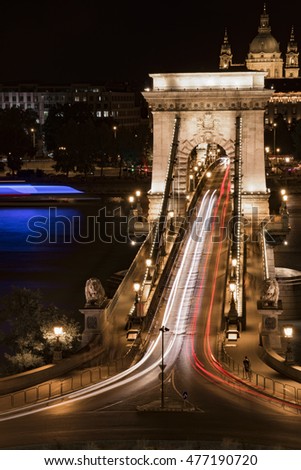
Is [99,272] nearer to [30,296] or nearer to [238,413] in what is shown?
[30,296]

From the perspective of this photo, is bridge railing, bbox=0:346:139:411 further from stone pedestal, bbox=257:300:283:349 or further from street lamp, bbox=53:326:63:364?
stone pedestal, bbox=257:300:283:349

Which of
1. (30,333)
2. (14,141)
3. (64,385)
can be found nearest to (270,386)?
(64,385)

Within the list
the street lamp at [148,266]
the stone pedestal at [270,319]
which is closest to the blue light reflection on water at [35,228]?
the street lamp at [148,266]

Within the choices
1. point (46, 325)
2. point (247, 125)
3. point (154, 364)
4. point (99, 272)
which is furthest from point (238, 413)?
point (247, 125)

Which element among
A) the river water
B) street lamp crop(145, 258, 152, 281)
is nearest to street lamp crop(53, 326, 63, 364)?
street lamp crop(145, 258, 152, 281)

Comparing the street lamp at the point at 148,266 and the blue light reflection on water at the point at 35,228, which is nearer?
the street lamp at the point at 148,266

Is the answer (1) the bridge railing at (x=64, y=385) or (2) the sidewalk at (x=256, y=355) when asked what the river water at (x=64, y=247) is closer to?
(2) the sidewalk at (x=256, y=355)
